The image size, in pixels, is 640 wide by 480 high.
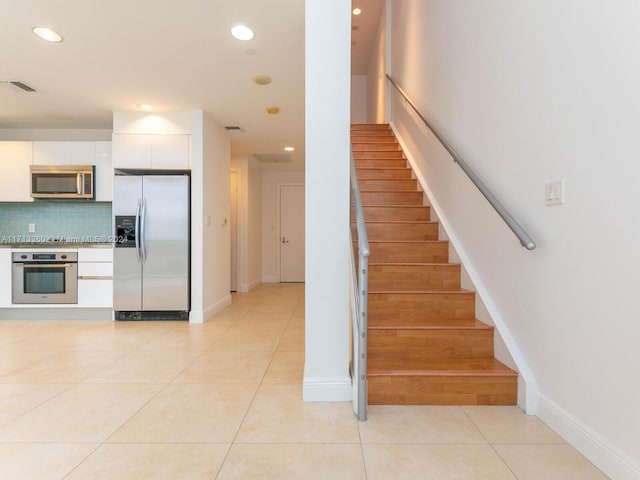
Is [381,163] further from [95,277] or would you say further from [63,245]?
[63,245]

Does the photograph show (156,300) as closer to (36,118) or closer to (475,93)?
(36,118)

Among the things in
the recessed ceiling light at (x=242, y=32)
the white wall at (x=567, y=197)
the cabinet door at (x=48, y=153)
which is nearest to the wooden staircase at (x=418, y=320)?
the white wall at (x=567, y=197)

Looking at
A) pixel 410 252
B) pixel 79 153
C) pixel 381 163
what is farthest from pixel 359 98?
pixel 410 252

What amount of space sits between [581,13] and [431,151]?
6.02 feet

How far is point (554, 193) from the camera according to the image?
1650 millimetres

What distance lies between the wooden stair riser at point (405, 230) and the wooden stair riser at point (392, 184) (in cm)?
66

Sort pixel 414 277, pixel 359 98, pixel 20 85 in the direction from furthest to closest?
pixel 359 98, pixel 20 85, pixel 414 277

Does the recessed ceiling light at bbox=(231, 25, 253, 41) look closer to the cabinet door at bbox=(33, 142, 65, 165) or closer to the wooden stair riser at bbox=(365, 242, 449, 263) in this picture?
the wooden stair riser at bbox=(365, 242, 449, 263)

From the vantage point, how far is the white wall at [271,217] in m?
7.28

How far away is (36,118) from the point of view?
4234 mm

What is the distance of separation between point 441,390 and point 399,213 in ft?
5.93

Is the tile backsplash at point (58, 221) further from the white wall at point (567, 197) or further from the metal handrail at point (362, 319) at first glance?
the white wall at point (567, 197)

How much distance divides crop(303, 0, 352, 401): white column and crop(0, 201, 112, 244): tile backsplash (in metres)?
3.86

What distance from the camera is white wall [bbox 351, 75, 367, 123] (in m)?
7.68
